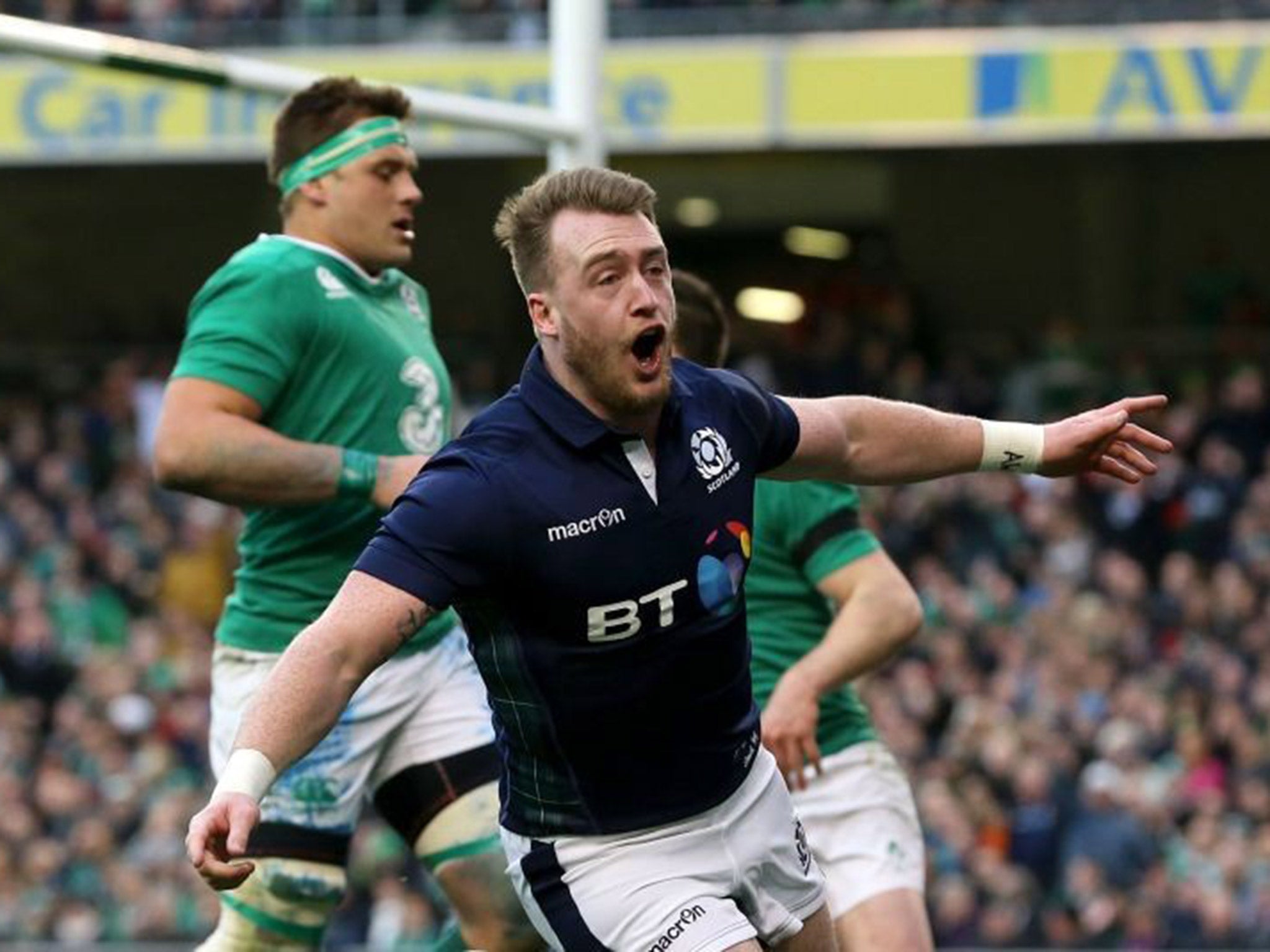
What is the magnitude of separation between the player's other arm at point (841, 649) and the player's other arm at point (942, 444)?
965 millimetres

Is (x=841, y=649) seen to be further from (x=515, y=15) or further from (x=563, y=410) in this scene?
(x=515, y=15)

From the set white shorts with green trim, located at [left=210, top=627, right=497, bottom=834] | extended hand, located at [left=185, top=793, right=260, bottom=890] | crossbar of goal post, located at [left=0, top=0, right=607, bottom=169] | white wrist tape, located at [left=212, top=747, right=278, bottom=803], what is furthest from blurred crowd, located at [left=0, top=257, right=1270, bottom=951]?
extended hand, located at [left=185, top=793, right=260, bottom=890]

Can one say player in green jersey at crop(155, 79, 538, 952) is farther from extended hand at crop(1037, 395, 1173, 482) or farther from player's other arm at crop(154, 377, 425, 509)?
extended hand at crop(1037, 395, 1173, 482)

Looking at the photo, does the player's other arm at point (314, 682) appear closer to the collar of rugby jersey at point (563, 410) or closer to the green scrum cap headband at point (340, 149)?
the collar of rugby jersey at point (563, 410)

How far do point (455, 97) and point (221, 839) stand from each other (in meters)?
4.04

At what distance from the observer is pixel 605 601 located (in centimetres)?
479

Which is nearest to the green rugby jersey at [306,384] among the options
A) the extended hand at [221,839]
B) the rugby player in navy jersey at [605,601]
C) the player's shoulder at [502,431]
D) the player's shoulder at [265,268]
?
the player's shoulder at [265,268]

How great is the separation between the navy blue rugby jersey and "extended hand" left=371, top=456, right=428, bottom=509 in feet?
3.09

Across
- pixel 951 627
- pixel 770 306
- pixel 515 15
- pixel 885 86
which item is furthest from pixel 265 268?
pixel 770 306

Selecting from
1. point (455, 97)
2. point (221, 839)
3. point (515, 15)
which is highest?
point (455, 97)

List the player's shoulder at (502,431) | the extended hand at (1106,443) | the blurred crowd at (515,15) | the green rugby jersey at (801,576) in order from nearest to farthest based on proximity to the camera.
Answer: the player's shoulder at (502,431)
the extended hand at (1106,443)
the green rugby jersey at (801,576)
the blurred crowd at (515,15)

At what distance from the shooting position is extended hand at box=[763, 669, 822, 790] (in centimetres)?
620

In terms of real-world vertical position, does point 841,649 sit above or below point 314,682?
below

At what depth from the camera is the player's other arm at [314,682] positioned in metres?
4.45
